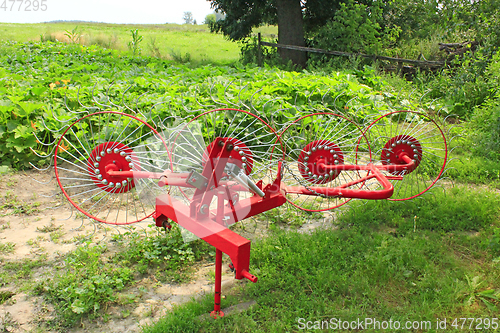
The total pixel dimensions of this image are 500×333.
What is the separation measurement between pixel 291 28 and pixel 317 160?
9481mm

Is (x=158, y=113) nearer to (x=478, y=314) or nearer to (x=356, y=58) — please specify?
(x=478, y=314)

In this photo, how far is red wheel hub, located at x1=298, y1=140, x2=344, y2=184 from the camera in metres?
3.37

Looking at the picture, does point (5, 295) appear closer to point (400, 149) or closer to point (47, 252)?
point (47, 252)

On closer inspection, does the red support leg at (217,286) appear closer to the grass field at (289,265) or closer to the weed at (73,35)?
the grass field at (289,265)

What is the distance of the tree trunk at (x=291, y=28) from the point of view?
11672mm

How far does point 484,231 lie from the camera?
11.6 ft

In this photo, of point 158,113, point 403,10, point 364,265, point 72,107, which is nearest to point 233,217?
point 364,265

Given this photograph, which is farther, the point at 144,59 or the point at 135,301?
the point at 144,59

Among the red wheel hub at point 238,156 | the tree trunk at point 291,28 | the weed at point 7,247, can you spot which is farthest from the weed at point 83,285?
the tree trunk at point 291,28

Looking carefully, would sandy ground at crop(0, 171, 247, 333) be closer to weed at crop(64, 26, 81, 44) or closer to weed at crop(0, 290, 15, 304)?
weed at crop(0, 290, 15, 304)

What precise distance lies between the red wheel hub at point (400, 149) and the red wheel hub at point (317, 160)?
577 millimetres

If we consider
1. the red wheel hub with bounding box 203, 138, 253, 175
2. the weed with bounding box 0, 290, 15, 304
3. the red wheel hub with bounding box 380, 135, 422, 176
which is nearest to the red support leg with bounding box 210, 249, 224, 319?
the red wheel hub with bounding box 203, 138, 253, 175

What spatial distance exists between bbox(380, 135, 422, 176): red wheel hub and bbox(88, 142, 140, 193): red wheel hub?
2.31m

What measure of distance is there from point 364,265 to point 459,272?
719 millimetres
